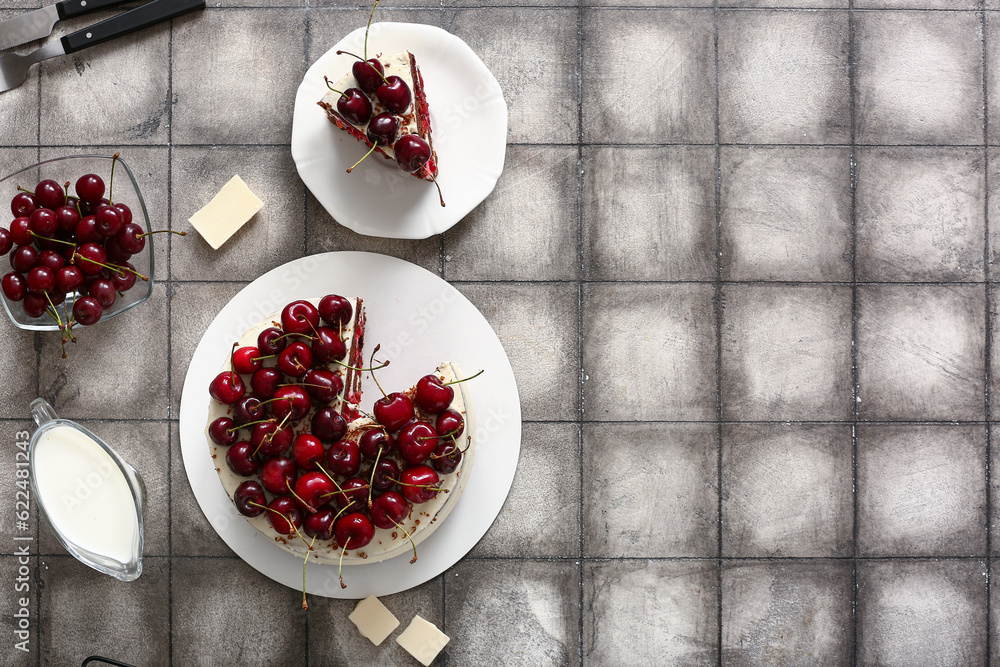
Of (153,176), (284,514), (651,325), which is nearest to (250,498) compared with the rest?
(284,514)

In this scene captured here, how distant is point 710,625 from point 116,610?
1917mm

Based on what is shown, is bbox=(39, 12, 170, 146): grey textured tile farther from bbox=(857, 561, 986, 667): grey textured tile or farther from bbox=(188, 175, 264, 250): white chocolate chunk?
bbox=(857, 561, 986, 667): grey textured tile

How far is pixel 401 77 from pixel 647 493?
151 cm

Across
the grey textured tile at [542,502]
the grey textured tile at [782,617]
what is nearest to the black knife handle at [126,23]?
the grey textured tile at [542,502]

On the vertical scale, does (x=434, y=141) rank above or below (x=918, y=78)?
below

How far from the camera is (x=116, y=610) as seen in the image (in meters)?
2.07

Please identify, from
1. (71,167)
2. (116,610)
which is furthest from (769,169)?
(116,610)

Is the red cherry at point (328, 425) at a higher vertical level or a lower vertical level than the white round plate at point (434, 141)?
lower

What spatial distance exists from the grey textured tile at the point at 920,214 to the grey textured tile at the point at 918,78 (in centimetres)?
7

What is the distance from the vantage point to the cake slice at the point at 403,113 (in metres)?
1.91

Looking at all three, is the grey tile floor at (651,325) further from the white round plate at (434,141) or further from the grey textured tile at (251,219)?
the white round plate at (434,141)

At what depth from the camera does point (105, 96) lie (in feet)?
6.89

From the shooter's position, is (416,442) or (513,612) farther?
(513,612)

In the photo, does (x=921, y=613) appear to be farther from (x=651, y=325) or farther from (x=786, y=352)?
(x=651, y=325)
